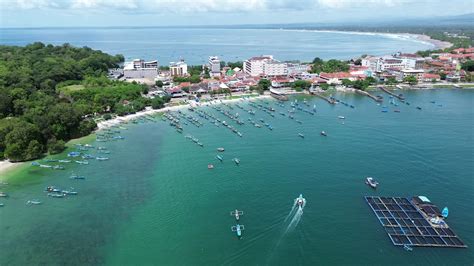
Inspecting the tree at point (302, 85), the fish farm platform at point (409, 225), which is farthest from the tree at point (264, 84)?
the fish farm platform at point (409, 225)

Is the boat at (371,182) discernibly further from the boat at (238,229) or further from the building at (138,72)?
the building at (138,72)

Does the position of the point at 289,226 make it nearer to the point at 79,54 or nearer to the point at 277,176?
the point at 277,176

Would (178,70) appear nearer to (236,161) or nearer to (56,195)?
(236,161)

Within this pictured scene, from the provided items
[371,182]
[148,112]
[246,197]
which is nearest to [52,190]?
[246,197]

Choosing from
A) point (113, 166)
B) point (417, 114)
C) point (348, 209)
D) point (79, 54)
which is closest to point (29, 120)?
point (113, 166)

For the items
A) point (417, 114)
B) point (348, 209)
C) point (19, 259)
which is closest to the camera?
point (19, 259)

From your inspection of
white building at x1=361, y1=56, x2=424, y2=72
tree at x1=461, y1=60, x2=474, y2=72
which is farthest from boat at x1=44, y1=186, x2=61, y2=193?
tree at x1=461, y1=60, x2=474, y2=72
